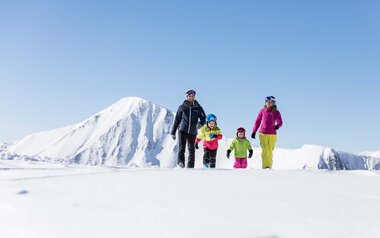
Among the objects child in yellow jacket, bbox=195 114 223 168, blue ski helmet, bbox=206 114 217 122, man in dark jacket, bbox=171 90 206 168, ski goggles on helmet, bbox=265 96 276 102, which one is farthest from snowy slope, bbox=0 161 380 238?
blue ski helmet, bbox=206 114 217 122

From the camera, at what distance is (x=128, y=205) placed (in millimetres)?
3885

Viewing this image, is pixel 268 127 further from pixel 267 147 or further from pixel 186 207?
pixel 186 207

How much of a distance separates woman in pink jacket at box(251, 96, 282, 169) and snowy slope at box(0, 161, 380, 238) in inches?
233

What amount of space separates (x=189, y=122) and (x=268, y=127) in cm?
208

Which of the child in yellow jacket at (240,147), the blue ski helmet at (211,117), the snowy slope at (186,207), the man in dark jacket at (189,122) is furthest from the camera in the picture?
the child in yellow jacket at (240,147)

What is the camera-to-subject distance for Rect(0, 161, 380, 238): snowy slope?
3.21 m

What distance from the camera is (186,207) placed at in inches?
151

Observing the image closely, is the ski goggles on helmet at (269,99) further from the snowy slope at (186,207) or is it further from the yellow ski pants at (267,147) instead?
the snowy slope at (186,207)

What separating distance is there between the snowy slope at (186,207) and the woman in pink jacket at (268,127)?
5.92 meters

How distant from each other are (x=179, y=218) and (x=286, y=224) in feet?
2.72

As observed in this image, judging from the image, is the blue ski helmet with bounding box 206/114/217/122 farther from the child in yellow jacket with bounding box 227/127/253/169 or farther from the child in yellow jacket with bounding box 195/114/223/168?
the child in yellow jacket with bounding box 227/127/253/169

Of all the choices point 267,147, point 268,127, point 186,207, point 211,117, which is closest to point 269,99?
point 268,127

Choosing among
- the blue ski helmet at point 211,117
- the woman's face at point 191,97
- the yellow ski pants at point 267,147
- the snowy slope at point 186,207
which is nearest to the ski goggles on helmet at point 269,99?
the yellow ski pants at point 267,147

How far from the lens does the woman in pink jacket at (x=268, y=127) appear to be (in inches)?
454
